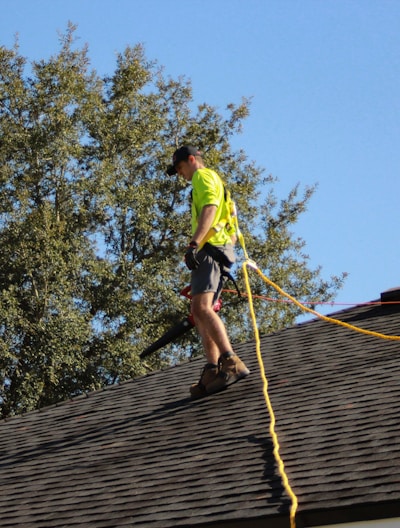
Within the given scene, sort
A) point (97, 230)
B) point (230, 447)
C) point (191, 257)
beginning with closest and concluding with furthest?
1. point (230, 447)
2. point (191, 257)
3. point (97, 230)

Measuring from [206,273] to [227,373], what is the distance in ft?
2.77

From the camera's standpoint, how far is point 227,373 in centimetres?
773

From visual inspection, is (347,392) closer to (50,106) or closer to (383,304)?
(383,304)

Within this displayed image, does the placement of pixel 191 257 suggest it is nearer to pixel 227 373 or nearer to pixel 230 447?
pixel 227 373

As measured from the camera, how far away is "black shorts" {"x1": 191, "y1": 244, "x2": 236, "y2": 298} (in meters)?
7.49

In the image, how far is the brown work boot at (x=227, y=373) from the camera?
7.66 metres

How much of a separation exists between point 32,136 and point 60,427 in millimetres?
18192

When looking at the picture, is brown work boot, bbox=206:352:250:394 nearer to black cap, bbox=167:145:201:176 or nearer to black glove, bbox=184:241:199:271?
black glove, bbox=184:241:199:271

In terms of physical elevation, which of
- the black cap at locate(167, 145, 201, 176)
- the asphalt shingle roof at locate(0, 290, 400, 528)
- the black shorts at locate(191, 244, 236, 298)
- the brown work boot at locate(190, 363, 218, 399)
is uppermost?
the black cap at locate(167, 145, 201, 176)

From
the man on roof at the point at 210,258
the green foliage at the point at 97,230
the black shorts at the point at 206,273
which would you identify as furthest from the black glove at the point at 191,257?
the green foliage at the point at 97,230

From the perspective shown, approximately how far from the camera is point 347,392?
22.0 feet

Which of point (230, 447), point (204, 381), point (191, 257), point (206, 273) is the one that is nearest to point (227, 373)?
point (204, 381)

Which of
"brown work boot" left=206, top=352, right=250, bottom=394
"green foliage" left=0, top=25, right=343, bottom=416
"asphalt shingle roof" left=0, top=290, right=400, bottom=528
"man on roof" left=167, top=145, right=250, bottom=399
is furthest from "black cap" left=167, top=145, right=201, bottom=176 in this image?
"green foliage" left=0, top=25, right=343, bottom=416

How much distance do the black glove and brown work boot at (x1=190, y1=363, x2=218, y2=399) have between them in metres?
0.93
